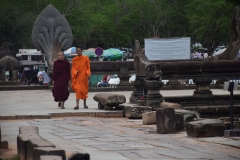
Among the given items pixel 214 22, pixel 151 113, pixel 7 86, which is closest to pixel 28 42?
pixel 214 22

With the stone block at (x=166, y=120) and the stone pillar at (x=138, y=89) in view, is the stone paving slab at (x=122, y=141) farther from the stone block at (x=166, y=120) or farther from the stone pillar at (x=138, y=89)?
the stone pillar at (x=138, y=89)

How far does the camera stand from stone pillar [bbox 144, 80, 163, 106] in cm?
2000

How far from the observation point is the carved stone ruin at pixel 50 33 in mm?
37500

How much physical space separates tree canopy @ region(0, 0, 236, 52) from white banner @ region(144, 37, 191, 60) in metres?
23.9

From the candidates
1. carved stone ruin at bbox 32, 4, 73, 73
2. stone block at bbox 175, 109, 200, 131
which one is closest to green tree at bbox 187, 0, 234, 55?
carved stone ruin at bbox 32, 4, 73, 73

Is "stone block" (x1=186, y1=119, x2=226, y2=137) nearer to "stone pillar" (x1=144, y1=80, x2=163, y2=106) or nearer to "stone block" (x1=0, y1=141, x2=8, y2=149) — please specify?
"stone block" (x1=0, y1=141, x2=8, y2=149)

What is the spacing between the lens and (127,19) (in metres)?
70.2

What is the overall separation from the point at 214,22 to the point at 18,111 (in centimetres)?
3627

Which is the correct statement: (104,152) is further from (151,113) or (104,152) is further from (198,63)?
(198,63)

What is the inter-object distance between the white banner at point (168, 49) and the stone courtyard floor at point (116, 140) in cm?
1180

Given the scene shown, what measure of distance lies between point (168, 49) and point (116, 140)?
1757 centimetres

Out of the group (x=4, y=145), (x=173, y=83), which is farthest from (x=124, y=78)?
(x=4, y=145)

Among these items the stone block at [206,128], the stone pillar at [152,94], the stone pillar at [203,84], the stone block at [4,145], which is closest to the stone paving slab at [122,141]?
the stone block at [206,128]

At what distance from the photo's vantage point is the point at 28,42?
70438 mm
